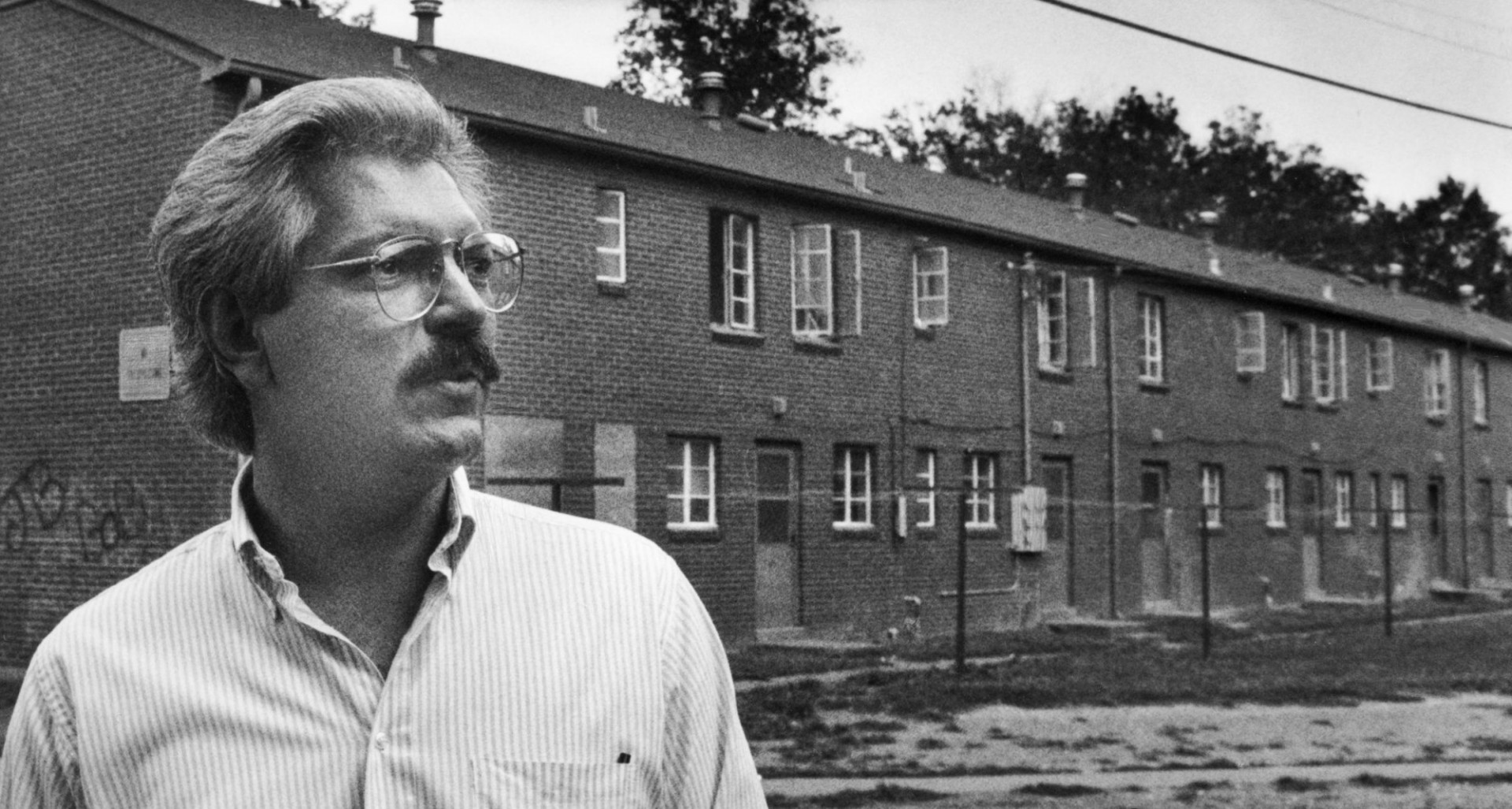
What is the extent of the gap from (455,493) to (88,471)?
17850 mm

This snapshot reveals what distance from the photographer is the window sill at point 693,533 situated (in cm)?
2270

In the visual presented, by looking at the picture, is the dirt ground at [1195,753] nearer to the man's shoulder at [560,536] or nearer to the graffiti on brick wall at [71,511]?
the graffiti on brick wall at [71,511]

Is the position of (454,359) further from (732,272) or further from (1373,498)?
(1373,498)

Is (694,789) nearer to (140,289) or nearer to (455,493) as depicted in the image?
(455,493)

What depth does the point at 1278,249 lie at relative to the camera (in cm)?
6844

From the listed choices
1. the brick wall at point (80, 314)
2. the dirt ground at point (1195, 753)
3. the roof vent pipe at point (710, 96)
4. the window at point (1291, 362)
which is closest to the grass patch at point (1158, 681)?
the dirt ground at point (1195, 753)

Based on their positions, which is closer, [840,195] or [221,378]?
[221,378]

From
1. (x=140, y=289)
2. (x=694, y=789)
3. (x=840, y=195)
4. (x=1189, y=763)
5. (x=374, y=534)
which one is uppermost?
(x=840, y=195)

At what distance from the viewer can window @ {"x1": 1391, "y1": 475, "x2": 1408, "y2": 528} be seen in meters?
43.2

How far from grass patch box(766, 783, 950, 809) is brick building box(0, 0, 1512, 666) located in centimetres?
468

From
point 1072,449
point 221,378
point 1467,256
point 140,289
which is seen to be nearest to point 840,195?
point 1072,449

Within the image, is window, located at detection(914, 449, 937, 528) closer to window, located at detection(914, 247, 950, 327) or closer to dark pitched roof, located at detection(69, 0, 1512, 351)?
window, located at detection(914, 247, 950, 327)

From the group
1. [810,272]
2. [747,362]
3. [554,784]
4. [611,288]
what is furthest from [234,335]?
[810,272]

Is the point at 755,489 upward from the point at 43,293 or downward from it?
downward
